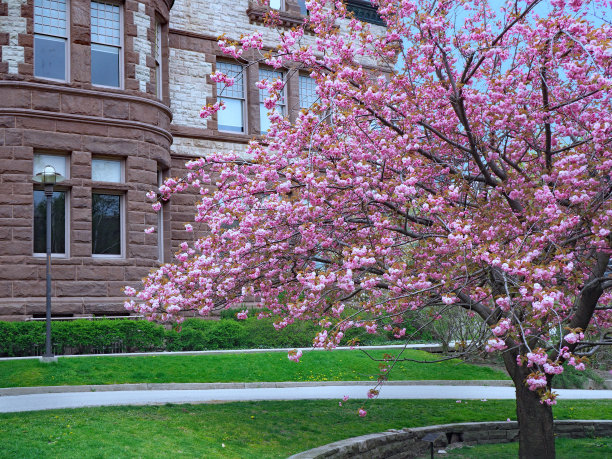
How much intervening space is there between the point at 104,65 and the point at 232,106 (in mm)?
5918

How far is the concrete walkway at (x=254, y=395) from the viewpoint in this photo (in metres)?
11.7

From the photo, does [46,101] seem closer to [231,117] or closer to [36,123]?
[36,123]

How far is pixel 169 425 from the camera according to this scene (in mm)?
9547

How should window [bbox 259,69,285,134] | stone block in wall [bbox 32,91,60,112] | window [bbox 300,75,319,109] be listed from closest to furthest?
stone block in wall [bbox 32,91,60,112] → window [bbox 259,69,285,134] → window [bbox 300,75,319,109]

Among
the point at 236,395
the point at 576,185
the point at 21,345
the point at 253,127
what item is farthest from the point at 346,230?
the point at 253,127

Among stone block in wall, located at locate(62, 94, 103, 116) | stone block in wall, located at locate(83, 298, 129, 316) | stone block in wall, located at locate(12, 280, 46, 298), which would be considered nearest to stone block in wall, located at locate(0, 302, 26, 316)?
stone block in wall, located at locate(12, 280, 46, 298)

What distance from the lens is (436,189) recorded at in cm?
1023

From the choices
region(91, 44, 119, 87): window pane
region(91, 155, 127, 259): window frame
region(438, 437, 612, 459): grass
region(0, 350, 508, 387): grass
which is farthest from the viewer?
region(91, 44, 119, 87): window pane

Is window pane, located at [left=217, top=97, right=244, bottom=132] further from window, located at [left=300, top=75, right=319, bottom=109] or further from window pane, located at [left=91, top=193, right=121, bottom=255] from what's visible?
window pane, located at [left=91, top=193, right=121, bottom=255]

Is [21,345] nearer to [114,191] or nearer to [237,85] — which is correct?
[114,191]

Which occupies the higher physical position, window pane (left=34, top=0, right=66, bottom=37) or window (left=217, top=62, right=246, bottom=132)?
window pane (left=34, top=0, right=66, bottom=37)

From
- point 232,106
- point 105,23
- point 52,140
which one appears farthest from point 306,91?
point 52,140

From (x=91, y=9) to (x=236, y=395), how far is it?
12063mm

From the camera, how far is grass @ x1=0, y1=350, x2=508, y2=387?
1385 centimetres
